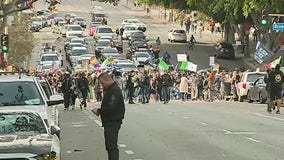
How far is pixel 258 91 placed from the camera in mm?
34562

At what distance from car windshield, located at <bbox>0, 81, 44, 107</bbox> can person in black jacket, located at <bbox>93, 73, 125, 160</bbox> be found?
1.96m

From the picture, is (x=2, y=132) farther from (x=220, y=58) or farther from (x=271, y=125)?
(x=220, y=58)

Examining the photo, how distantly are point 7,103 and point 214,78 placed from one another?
27509mm

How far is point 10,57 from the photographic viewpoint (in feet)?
173

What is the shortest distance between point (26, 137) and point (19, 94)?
3.82 metres

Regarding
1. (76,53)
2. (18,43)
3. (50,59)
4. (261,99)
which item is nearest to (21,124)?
(261,99)

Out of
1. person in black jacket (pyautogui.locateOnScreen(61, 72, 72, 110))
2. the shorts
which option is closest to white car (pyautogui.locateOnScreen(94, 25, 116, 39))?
person in black jacket (pyautogui.locateOnScreen(61, 72, 72, 110))

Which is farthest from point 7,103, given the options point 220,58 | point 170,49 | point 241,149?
point 170,49

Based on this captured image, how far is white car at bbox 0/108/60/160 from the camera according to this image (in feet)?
31.2

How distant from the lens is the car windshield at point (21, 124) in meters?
11.0

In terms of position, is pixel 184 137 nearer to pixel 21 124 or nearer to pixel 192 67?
pixel 21 124

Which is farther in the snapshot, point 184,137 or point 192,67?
point 192,67

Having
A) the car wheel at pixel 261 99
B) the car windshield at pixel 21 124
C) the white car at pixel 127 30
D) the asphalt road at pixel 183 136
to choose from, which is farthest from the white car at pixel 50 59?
the car windshield at pixel 21 124

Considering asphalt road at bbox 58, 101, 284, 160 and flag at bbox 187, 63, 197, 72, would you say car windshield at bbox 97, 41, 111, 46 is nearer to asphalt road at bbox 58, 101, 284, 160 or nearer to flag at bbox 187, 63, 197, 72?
flag at bbox 187, 63, 197, 72
